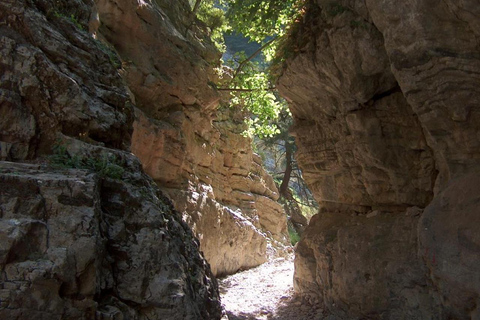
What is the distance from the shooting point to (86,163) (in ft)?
12.2

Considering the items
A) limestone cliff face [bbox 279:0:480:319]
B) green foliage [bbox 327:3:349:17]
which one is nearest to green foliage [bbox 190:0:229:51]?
limestone cliff face [bbox 279:0:480:319]

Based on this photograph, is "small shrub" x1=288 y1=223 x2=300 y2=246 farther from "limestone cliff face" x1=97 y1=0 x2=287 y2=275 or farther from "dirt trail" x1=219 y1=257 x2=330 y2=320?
"dirt trail" x1=219 y1=257 x2=330 y2=320

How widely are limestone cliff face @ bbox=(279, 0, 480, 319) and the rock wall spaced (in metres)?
3.99

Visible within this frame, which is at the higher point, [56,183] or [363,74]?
[363,74]

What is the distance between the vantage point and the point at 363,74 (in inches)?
270

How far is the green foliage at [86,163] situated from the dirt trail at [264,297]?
13.2 ft

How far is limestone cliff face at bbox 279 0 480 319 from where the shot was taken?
516 cm

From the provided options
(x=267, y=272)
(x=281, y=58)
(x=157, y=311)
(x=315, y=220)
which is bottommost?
(x=267, y=272)

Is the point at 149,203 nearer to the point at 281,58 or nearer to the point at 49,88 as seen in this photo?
the point at 49,88

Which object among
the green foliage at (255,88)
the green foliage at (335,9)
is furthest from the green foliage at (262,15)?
the green foliage at (255,88)

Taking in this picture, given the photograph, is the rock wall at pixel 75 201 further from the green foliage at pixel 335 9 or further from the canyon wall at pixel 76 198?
the green foliage at pixel 335 9

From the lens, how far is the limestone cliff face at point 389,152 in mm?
5156

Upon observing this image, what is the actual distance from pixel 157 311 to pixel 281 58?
23.0ft

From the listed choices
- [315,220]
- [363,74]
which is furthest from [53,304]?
[315,220]
